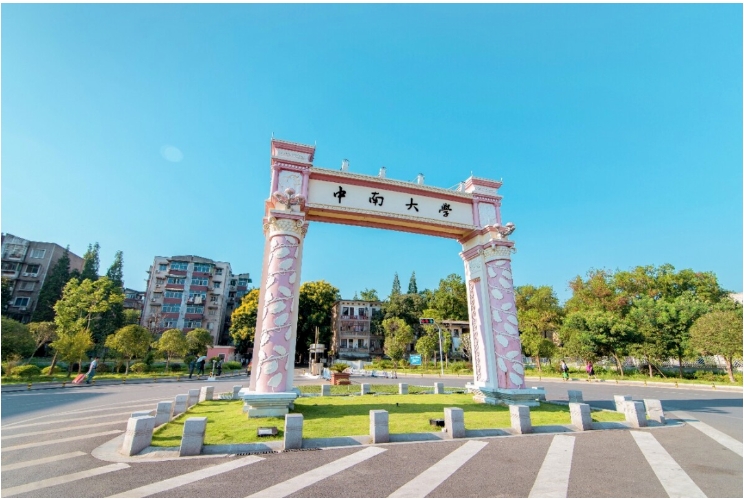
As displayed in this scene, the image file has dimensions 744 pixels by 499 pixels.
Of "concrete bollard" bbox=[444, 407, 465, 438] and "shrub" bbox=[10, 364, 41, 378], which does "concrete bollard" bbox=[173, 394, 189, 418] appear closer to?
"concrete bollard" bbox=[444, 407, 465, 438]

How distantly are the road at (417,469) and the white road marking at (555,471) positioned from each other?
16 mm

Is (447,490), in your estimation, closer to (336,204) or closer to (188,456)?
(188,456)

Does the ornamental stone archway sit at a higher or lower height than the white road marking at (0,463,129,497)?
higher

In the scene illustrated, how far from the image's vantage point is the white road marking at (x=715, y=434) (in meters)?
6.83

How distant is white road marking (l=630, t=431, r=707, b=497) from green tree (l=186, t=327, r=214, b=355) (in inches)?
1374

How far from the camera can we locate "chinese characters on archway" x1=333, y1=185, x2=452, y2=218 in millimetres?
11562

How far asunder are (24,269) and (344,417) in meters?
50.7

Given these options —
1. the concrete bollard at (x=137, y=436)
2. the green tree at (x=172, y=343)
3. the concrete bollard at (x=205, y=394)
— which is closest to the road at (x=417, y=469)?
the concrete bollard at (x=137, y=436)

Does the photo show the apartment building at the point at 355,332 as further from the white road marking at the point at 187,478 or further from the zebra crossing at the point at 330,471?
the white road marking at the point at 187,478

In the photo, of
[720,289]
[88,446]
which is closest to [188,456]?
[88,446]

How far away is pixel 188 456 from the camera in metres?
5.76

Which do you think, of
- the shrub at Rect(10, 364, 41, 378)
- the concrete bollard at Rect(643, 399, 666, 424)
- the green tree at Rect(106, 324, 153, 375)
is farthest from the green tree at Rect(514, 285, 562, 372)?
the shrub at Rect(10, 364, 41, 378)

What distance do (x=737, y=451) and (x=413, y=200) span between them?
31.7 ft

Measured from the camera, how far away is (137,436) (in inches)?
234
